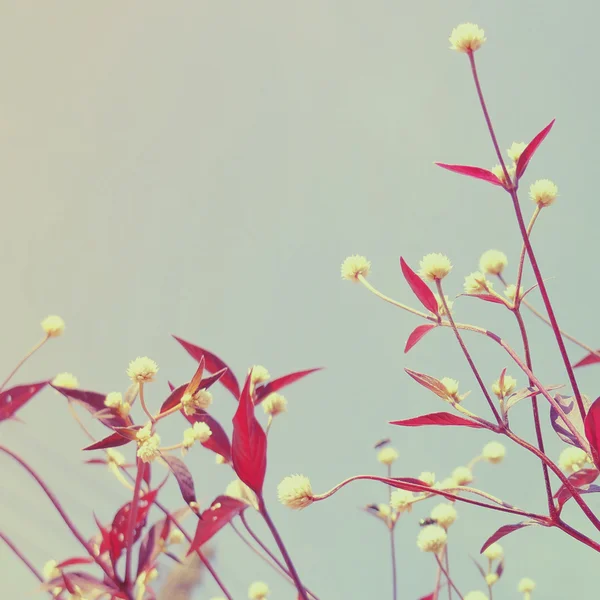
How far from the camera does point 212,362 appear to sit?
553 mm

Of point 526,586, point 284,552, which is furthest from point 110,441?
point 526,586

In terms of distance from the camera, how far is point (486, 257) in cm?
50

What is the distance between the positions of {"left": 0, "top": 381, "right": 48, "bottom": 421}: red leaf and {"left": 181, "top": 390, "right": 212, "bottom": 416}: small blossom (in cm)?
23

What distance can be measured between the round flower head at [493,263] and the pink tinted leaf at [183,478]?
0.33 meters

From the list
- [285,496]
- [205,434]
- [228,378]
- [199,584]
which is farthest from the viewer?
[199,584]

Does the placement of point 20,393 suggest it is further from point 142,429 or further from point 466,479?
point 466,479

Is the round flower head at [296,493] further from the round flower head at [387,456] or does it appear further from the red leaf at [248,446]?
the round flower head at [387,456]

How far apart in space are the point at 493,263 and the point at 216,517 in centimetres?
34

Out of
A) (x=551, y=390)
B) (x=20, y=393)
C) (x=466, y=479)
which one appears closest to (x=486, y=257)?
(x=551, y=390)

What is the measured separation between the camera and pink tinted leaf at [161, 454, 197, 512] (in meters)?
0.47

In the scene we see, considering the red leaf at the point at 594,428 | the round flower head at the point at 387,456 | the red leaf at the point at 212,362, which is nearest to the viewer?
the red leaf at the point at 594,428

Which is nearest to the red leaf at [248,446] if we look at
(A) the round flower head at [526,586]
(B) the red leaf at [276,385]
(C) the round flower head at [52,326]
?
(B) the red leaf at [276,385]

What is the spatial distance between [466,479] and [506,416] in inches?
17.1

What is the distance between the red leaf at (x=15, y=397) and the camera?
576 millimetres
